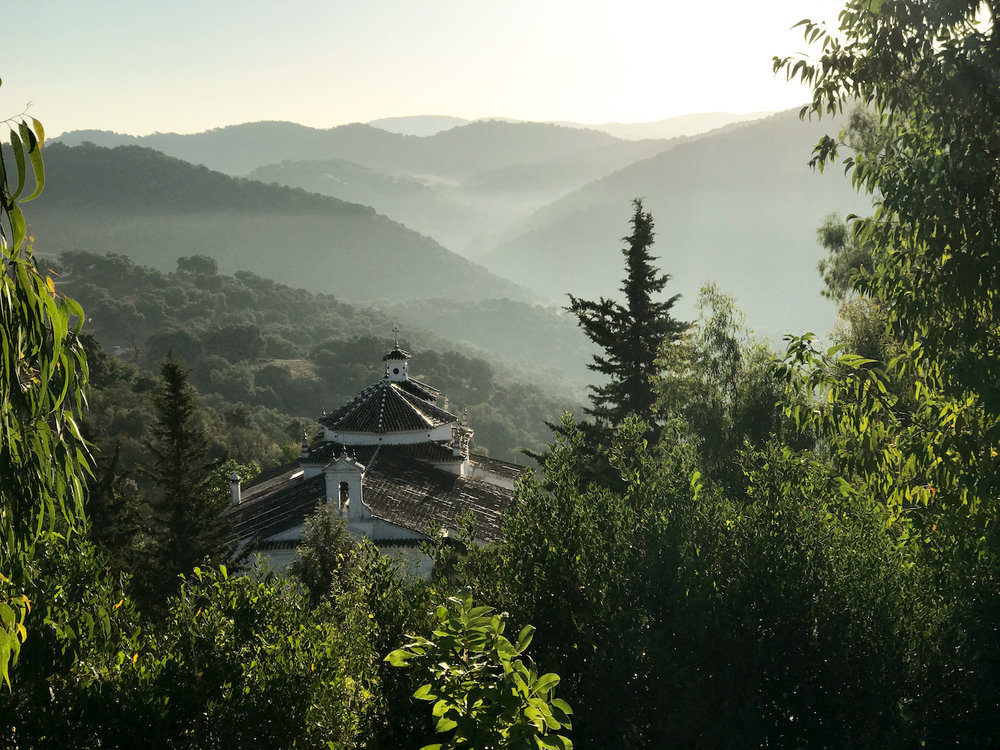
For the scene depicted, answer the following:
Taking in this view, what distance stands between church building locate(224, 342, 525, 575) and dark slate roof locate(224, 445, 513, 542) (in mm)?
44

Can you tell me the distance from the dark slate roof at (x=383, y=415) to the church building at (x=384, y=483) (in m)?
Answer: 0.04

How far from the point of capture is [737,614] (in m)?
8.31

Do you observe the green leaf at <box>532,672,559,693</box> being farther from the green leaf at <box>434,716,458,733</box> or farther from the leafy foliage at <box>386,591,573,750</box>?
the green leaf at <box>434,716,458,733</box>

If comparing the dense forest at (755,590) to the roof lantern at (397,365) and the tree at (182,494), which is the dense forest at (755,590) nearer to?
the tree at (182,494)

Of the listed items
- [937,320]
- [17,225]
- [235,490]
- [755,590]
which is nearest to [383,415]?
[235,490]

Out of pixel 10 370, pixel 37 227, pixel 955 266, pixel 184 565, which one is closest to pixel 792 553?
pixel 955 266

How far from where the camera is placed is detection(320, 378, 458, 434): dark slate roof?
1346 inches

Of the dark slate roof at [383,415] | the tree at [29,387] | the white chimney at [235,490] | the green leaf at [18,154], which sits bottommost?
the white chimney at [235,490]

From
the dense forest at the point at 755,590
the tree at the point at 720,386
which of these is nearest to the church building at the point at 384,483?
the tree at the point at 720,386

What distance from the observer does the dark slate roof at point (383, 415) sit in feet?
112

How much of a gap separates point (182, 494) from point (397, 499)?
7437mm

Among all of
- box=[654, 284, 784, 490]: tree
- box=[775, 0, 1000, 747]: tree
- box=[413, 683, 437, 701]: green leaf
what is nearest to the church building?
box=[654, 284, 784, 490]: tree

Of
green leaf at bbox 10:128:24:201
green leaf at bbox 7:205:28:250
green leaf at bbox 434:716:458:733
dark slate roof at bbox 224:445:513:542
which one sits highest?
green leaf at bbox 10:128:24:201

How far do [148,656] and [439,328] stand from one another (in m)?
193
